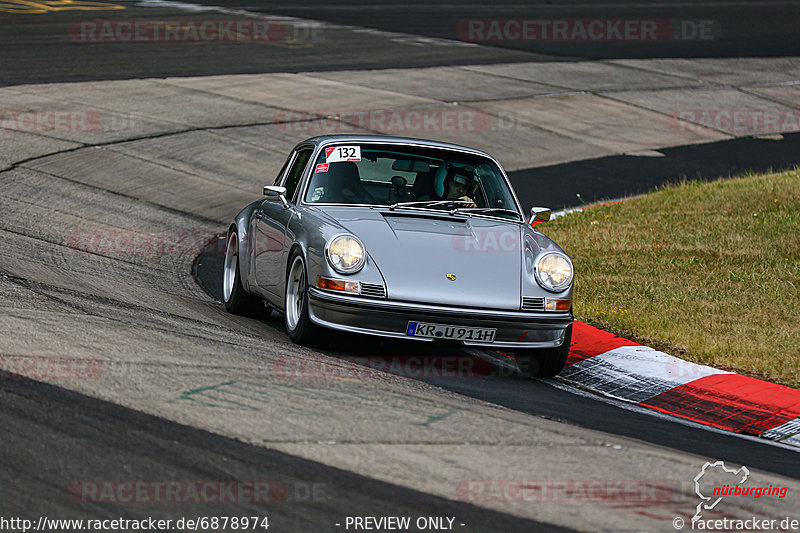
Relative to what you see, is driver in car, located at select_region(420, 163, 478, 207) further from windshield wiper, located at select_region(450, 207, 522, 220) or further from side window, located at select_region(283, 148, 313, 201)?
side window, located at select_region(283, 148, 313, 201)

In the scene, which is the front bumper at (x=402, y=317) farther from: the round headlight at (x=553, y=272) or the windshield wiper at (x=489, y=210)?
the windshield wiper at (x=489, y=210)

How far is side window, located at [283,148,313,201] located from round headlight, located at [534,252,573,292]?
2.15m

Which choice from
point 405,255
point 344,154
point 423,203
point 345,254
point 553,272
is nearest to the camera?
point 345,254

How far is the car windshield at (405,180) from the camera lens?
8211 millimetres

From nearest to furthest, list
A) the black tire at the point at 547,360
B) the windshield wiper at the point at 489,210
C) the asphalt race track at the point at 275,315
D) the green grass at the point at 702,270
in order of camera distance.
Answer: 1. the asphalt race track at the point at 275,315
2. the black tire at the point at 547,360
3. the green grass at the point at 702,270
4. the windshield wiper at the point at 489,210

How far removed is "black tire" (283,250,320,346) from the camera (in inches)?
283

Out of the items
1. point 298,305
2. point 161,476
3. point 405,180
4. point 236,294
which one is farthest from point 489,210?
point 161,476

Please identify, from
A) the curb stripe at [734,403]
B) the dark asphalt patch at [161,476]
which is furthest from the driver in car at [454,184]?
the dark asphalt patch at [161,476]

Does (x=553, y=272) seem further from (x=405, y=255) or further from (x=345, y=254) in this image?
(x=345, y=254)

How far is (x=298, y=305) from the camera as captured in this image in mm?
7512

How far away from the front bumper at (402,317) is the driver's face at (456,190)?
61.0 inches

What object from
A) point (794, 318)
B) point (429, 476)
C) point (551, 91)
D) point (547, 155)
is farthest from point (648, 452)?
point (551, 91)

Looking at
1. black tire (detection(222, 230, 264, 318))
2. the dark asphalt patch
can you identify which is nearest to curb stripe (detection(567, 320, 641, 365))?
black tire (detection(222, 230, 264, 318))

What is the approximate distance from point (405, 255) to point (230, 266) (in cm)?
261
